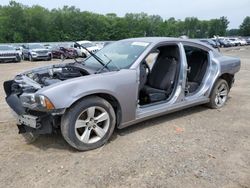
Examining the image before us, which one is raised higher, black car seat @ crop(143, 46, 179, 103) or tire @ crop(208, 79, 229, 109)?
black car seat @ crop(143, 46, 179, 103)

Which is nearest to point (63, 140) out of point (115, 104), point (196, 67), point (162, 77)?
point (115, 104)

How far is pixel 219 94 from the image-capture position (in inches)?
238

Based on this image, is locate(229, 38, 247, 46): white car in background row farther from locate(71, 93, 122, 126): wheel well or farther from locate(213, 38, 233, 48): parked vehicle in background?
locate(71, 93, 122, 126): wheel well

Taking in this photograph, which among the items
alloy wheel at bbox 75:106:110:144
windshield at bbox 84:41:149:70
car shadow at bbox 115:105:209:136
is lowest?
car shadow at bbox 115:105:209:136

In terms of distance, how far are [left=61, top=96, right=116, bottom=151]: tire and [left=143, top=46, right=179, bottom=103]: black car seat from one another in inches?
45.1

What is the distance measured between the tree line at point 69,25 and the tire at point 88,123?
58.2 meters

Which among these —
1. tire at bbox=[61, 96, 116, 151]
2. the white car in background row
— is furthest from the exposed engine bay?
the white car in background row

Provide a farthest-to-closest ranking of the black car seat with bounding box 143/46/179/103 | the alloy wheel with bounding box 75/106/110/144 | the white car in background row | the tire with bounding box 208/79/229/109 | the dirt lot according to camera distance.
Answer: the white car in background row, the tire with bounding box 208/79/229/109, the black car seat with bounding box 143/46/179/103, the alloy wheel with bounding box 75/106/110/144, the dirt lot

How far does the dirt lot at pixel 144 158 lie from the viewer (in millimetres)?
3215

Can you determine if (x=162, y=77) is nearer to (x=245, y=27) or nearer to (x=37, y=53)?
(x=37, y=53)

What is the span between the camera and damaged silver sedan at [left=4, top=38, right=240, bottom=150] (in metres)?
3.74

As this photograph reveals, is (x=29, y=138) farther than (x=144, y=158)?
Yes

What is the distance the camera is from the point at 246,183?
3143 mm

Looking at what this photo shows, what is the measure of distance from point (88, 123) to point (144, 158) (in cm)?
90
